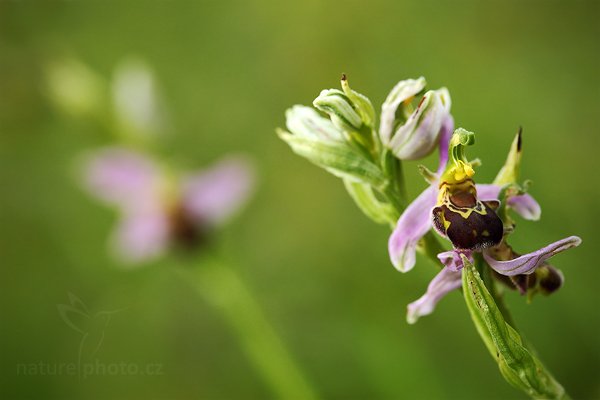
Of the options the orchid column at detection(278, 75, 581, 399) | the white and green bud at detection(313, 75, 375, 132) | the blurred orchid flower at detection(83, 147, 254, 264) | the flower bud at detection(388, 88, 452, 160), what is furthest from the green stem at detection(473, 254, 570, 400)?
the blurred orchid flower at detection(83, 147, 254, 264)

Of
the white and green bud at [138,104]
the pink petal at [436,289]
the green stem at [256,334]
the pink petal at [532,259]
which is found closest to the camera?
the pink petal at [532,259]

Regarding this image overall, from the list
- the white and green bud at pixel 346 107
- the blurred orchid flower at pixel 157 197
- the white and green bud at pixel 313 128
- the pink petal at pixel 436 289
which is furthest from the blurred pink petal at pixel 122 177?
the pink petal at pixel 436 289

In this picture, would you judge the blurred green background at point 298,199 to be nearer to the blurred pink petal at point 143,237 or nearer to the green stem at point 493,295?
the blurred pink petal at point 143,237

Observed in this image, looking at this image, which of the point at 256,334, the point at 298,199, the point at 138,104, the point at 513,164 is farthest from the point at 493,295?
the point at 298,199

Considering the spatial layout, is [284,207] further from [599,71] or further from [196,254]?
[599,71]

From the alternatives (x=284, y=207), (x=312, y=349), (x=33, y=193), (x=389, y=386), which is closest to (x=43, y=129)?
(x=33, y=193)

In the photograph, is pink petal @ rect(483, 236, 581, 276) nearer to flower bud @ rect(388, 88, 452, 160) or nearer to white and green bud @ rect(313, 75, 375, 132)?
flower bud @ rect(388, 88, 452, 160)
